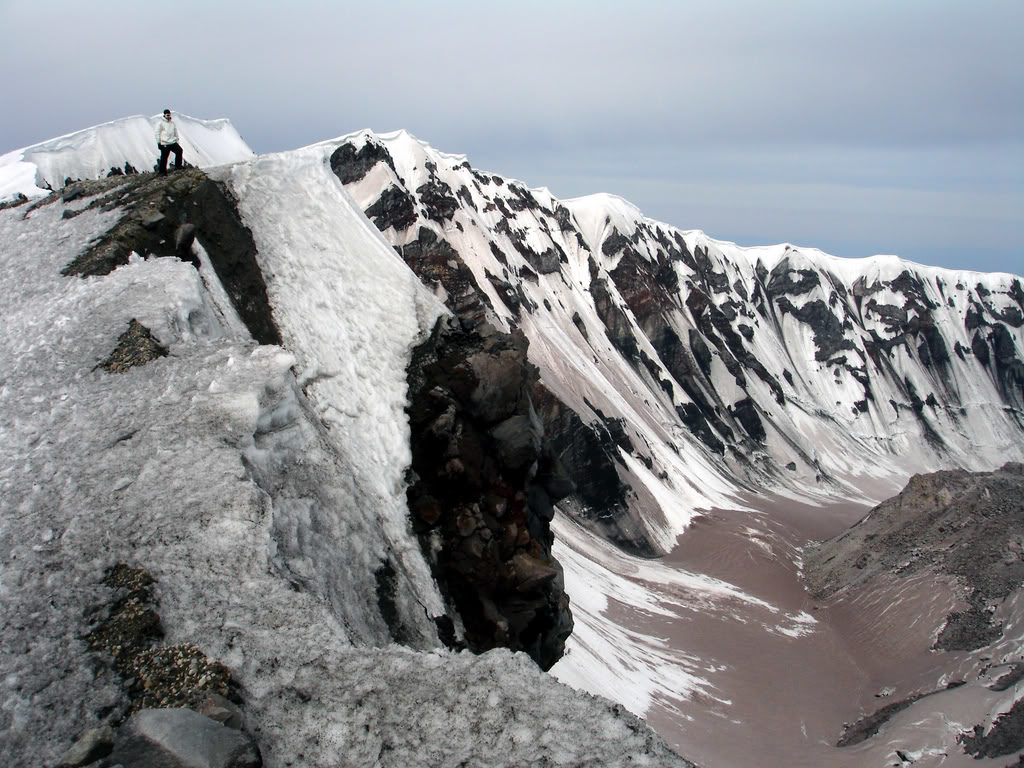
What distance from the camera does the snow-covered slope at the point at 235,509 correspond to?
21.8ft

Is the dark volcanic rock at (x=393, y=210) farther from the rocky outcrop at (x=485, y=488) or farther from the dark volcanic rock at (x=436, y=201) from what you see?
the rocky outcrop at (x=485, y=488)

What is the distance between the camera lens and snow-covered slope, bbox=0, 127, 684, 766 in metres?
6.65

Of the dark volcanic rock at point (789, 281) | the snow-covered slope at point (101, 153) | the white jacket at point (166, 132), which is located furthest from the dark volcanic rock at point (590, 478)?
the dark volcanic rock at point (789, 281)

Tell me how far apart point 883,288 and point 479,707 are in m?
184

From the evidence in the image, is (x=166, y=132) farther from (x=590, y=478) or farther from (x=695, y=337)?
(x=695, y=337)

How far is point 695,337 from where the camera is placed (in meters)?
115

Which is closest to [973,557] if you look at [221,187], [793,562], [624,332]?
[793,562]

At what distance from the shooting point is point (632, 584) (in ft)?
172

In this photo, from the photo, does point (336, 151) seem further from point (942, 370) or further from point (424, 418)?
point (942, 370)

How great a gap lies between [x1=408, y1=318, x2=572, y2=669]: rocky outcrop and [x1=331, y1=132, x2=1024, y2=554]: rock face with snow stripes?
1094 inches

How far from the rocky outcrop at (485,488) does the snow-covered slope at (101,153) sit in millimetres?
12549

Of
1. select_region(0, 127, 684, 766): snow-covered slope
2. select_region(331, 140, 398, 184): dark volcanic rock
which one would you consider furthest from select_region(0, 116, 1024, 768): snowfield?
select_region(331, 140, 398, 184): dark volcanic rock

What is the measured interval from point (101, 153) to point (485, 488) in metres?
38.8

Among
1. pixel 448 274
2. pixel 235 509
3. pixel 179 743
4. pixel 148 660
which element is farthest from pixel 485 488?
pixel 448 274
